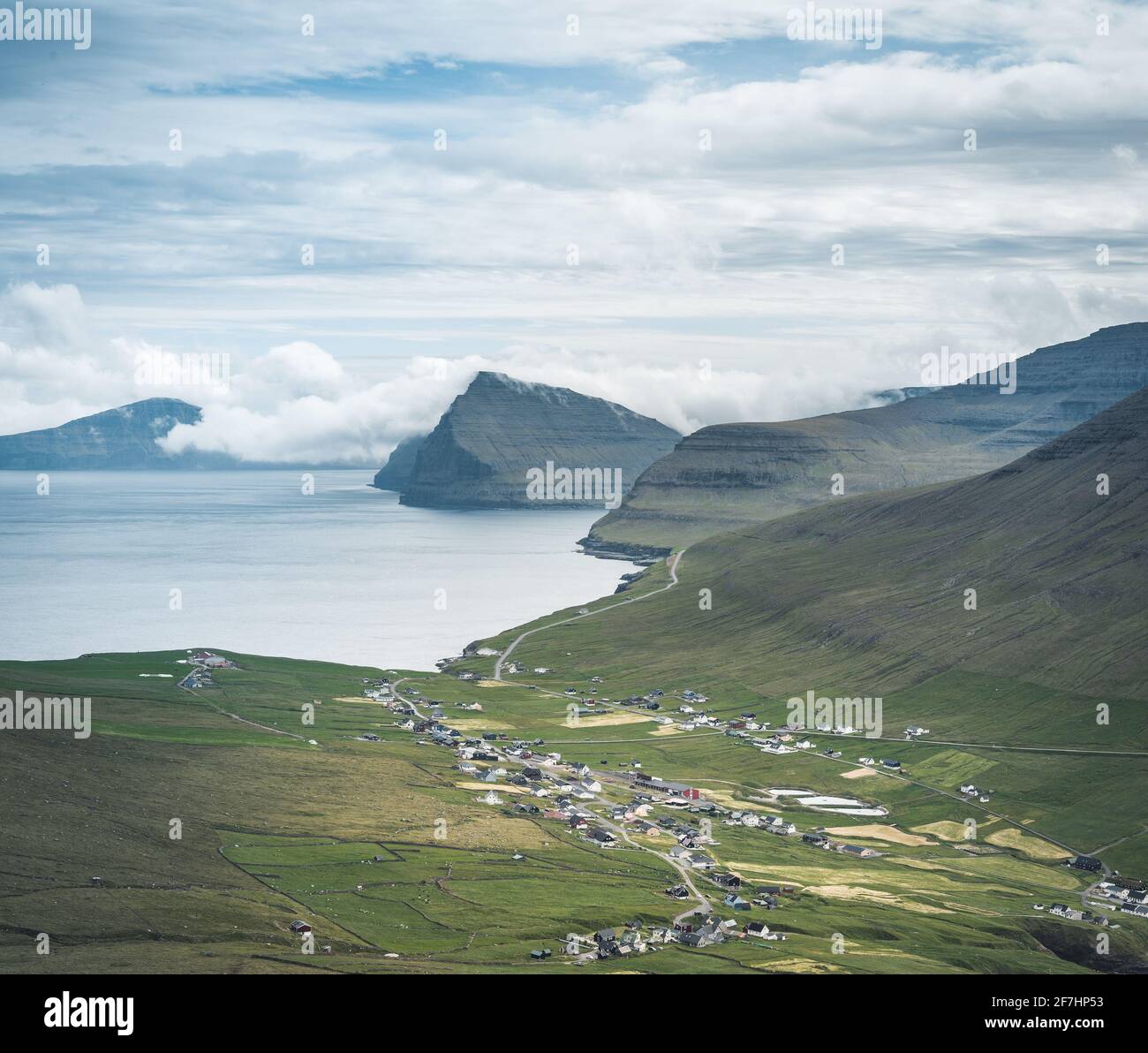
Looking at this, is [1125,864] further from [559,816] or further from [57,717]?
Result: [57,717]

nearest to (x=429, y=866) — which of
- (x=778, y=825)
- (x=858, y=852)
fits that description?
(x=778, y=825)

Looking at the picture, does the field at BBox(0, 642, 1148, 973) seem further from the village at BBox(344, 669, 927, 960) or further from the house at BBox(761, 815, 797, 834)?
the house at BBox(761, 815, 797, 834)

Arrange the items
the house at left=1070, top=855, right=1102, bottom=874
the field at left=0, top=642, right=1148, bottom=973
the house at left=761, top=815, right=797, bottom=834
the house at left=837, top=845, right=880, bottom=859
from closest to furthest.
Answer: the field at left=0, top=642, right=1148, bottom=973, the house at left=1070, top=855, right=1102, bottom=874, the house at left=837, top=845, right=880, bottom=859, the house at left=761, top=815, right=797, bottom=834

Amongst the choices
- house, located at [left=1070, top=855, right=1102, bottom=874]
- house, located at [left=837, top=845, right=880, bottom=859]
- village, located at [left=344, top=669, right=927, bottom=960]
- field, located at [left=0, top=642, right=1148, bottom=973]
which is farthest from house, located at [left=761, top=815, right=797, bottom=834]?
house, located at [left=1070, top=855, right=1102, bottom=874]

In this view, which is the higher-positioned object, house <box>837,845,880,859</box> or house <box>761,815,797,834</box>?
house <box>761,815,797,834</box>

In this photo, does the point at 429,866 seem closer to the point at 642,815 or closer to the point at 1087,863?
the point at 642,815

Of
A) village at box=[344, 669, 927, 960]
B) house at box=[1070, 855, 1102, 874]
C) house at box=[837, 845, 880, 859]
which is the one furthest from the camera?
house at box=[837, 845, 880, 859]

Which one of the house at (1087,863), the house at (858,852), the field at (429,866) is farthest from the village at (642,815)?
the house at (1087,863)

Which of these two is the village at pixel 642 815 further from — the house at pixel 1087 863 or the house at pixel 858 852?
the house at pixel 1087 863
